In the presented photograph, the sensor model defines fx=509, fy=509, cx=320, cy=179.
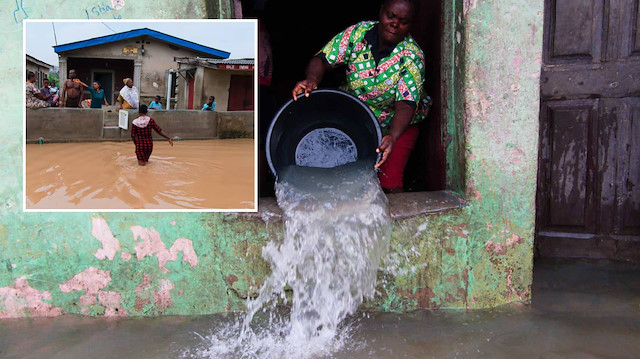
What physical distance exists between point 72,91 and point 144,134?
2.47 ft

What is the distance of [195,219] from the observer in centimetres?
240

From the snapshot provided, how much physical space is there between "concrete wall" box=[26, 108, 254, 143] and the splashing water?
463 mm

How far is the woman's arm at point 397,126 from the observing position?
2.59m

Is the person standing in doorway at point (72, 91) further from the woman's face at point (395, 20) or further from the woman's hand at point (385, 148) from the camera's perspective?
the woman's face at point (395, 20)

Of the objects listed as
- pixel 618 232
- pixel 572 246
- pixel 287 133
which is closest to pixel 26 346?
pixel 287 133

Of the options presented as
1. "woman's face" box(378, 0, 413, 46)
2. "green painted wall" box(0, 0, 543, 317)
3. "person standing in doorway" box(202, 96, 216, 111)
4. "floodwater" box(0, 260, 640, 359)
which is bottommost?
"floodwater" box(0, 260, 640, 359)

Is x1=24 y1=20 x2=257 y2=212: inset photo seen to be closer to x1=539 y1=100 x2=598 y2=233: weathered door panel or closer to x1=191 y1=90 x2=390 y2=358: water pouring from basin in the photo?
x1=191 y1=90 x2=390 y2=358: water pouring from basin

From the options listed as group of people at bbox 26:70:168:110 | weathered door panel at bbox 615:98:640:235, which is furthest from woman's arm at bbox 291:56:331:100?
weathered door panel at bbox 615:98:640:235

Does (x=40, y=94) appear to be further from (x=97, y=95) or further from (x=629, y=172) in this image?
(x=629, y=172)

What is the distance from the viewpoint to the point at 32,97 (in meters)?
2.28

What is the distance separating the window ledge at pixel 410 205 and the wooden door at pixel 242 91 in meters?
0.50

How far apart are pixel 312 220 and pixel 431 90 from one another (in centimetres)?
139

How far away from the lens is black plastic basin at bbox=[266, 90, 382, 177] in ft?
9.27

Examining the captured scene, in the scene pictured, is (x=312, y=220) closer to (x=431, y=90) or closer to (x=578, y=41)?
(x=431, y=90)
